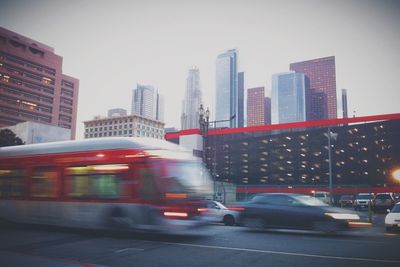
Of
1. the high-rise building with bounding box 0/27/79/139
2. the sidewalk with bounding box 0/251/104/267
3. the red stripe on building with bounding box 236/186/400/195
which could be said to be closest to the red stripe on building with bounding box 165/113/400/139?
the red stripe on building with bounding box 236/186/400/195

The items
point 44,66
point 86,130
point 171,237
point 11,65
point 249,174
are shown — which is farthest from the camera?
point 86,130

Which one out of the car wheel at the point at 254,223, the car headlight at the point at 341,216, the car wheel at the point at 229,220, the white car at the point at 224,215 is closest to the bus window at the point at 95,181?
the car wheel at the point at 254,223

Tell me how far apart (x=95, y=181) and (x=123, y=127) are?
150188 millimetres

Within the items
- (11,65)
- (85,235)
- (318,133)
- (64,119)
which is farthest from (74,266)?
(64,119)

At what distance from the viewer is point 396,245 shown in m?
9.36

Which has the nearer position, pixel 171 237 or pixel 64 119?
pixel 171 237

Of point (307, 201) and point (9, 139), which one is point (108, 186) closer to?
point (307, 201)

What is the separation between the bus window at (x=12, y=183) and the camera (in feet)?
42.8

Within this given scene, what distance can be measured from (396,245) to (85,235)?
966 centimetres

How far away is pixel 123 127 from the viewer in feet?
518

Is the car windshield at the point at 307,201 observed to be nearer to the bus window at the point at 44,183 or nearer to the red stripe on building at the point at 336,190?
the bus window at the point at 44,183

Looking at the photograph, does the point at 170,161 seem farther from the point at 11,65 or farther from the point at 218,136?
the point at 11,65

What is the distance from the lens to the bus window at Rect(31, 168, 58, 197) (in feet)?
40.0

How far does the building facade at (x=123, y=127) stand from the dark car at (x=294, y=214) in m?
145
